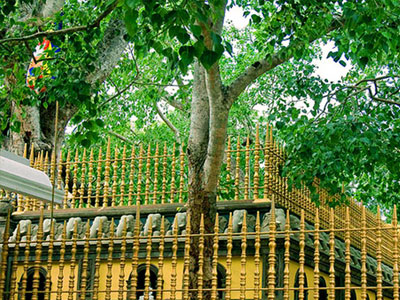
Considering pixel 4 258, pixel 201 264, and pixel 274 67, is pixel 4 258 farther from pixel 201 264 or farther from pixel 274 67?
pixel 274 67

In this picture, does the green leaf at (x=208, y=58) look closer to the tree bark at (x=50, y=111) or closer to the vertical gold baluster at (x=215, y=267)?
the vertical gold baluster at (x=215, y=267)

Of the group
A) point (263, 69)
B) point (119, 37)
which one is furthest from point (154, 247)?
point (119, 37)

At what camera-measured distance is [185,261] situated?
7.59 meters

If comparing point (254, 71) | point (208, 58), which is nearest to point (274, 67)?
point (254, 71)

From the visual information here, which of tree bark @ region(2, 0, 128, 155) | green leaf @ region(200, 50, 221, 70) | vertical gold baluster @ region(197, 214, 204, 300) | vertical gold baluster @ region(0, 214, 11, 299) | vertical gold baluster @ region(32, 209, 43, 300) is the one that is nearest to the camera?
green leaf @ region(200, 50, 221, 70)

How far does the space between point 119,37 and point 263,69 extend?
5.90m

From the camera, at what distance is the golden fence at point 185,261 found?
7195 mm

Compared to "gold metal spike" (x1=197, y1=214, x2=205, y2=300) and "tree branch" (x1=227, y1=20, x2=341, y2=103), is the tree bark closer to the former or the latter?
"tree branch" (x1=227, y1=20, x2=341, y2=103)

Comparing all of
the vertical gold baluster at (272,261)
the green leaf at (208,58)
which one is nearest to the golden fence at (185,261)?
the vertical gold baluster at (272,261)

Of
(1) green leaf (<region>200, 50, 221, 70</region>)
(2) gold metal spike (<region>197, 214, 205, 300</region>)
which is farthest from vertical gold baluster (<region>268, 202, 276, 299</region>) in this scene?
(1) green leaf (<region>200, 50, 221, 70</region>)

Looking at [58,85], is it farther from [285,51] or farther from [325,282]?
[325,282]

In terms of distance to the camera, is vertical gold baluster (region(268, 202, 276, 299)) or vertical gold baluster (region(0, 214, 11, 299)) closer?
vertical gold baluster (region(268, 202, 276, 299))

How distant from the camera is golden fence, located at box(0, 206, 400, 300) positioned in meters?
7.20

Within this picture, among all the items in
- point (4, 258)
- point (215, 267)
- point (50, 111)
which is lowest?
point (215, 267)
